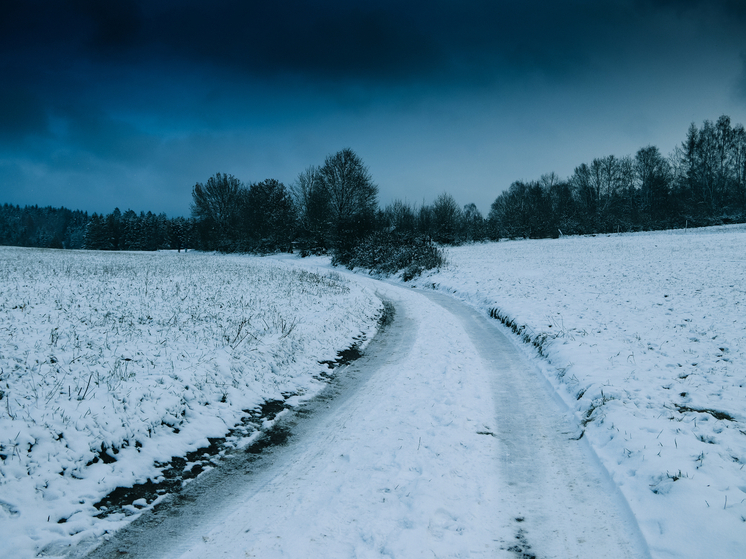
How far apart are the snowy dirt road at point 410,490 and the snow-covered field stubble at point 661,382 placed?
359 millimetres

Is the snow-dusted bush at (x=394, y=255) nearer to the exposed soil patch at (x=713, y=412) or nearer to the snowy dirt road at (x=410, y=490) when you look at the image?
the snowy dirt road at (x=410, y=490)

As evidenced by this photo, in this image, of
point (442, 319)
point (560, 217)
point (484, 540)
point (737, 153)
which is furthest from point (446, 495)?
point (737, 153)

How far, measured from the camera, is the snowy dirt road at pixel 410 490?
334 centimetres

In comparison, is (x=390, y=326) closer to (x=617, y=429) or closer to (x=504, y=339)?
(x=504, y=339)

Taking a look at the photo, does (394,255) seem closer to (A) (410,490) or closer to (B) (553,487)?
(B) (553,487)

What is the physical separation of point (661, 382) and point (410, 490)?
5.40m

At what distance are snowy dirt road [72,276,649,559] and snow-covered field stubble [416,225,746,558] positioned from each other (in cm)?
36

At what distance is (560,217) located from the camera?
5906 cm

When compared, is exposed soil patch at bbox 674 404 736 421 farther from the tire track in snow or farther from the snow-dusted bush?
the snow-dusted bush

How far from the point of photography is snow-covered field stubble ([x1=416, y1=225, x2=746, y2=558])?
358 centimetres

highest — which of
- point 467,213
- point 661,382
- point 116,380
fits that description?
point 467,213

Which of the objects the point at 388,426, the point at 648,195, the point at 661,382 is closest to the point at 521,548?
the point at 388,426

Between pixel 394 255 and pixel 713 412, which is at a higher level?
pixel 394 255

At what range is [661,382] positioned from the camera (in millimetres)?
6520
